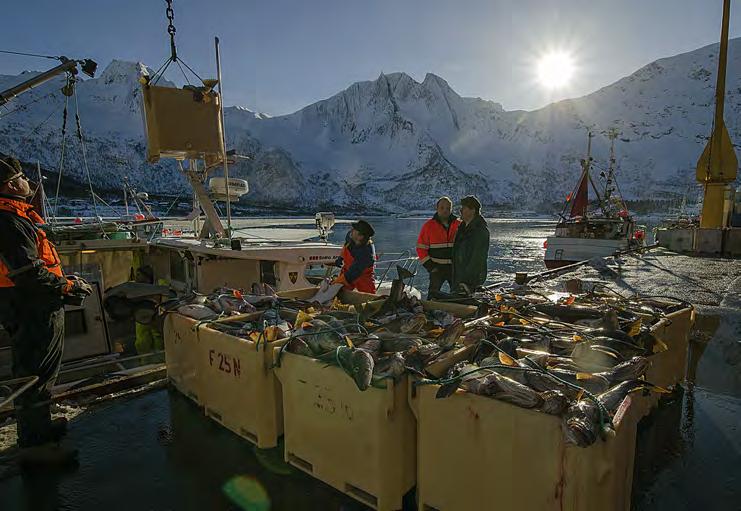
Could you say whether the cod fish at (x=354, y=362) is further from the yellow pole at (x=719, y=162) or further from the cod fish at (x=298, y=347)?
the yellow pole at (x=719, y=162)

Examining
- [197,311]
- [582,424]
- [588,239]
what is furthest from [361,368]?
[588,239]

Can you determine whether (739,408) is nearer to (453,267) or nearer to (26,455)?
(453,267)

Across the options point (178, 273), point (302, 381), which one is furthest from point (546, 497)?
point (178, 273)

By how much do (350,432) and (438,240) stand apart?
3.98 m

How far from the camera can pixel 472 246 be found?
5383 millimetres

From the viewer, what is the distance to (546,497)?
178 cm

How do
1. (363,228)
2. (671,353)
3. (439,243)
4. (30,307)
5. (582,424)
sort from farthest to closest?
(439,243)
(363,228)
(671,353)
(30,307)
(582,424)

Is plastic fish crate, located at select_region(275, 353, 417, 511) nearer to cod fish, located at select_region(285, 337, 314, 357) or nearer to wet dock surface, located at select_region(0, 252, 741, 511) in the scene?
cod fish, located at select_region(285, 337, 314, 357)

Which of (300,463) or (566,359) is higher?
(566,359)

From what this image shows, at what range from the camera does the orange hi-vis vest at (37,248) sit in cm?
298

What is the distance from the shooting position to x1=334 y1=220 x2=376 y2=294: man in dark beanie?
5.14 metres

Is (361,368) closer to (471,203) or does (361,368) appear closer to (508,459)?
(508,459)

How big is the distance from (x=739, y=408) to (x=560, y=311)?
1.91 m

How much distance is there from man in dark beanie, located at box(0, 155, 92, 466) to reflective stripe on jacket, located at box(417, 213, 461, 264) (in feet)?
13.8
